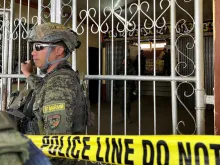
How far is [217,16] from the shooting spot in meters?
1.80

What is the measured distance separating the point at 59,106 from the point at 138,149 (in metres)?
0.55

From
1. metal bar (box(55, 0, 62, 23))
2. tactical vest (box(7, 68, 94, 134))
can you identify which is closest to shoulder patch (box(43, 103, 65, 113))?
tactical vest (box(7, 68, 94, 134))

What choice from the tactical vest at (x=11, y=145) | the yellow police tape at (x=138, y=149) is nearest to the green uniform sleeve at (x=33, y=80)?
the yellow police tape at (x=138, y=149)

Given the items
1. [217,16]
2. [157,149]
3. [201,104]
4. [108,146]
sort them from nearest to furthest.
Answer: [157,149]
[108,146]
[217,16]
[201,104]

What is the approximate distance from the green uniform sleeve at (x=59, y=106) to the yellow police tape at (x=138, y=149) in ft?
0.23

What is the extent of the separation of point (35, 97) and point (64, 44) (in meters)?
0.43

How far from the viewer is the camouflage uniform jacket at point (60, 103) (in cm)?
165

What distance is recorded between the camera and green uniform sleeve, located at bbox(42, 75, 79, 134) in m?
1.65

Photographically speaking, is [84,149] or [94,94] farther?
[94,94]

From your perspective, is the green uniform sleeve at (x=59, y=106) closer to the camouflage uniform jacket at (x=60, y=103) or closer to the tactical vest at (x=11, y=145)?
the camouflage uniform jacket at (x=60, y=103)

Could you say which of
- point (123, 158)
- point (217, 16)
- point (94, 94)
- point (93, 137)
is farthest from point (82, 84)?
point (94, 94)

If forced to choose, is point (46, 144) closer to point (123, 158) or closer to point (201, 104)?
Answer: point (123, 158)

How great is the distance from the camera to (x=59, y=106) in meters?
1.65

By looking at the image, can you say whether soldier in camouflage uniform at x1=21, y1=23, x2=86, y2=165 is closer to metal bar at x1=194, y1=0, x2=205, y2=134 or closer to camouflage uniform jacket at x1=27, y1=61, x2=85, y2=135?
camouflage uniform jacket at x1=27, y1=61, x2=85, y2=135
